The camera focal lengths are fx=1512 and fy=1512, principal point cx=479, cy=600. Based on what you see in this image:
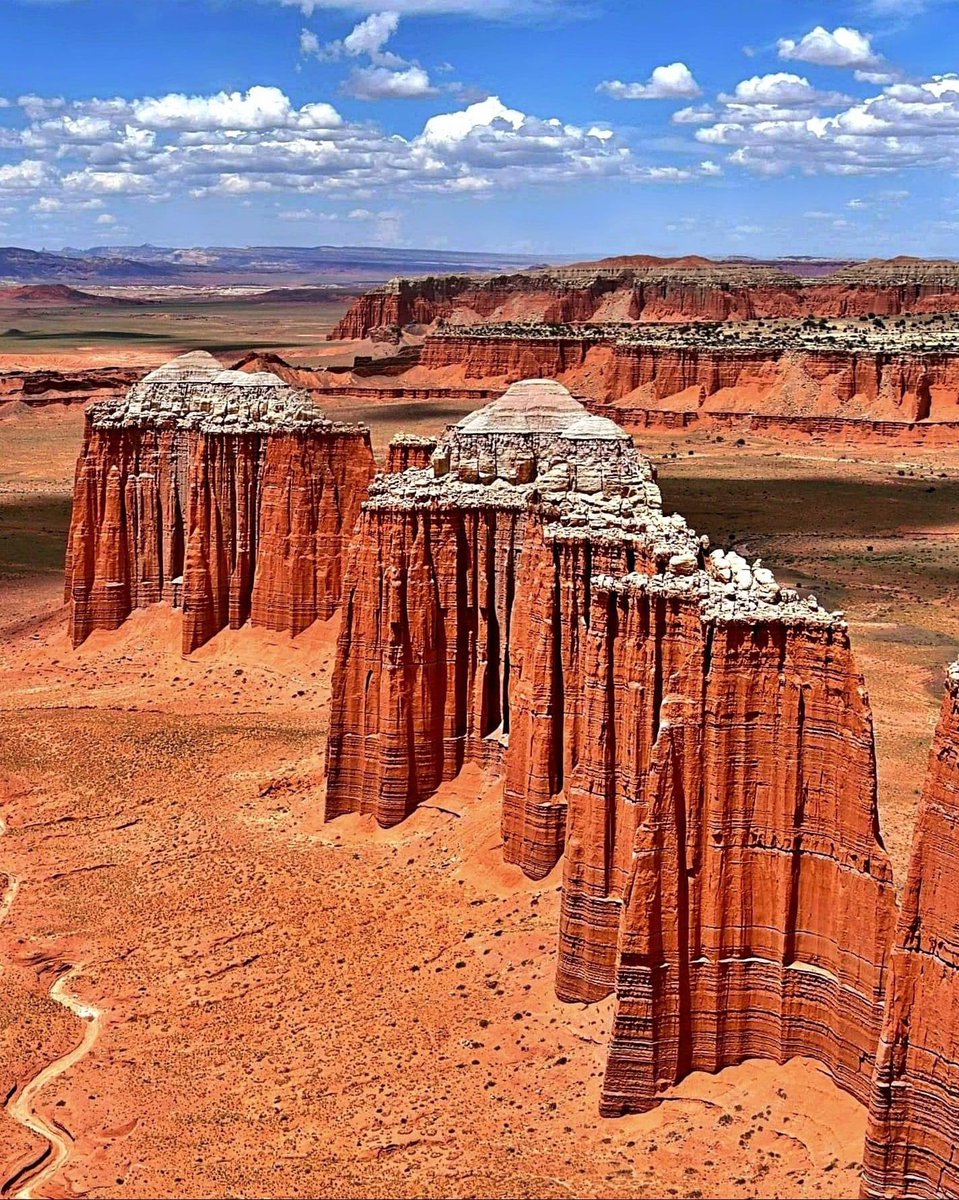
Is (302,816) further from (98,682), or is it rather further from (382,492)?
(98,682)

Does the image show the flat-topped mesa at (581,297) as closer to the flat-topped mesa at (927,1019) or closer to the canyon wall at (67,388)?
the canyon wall at (67,388)

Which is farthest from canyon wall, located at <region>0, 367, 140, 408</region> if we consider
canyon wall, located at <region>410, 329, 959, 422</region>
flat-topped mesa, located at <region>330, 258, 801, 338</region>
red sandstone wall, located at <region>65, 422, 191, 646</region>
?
red sandstone wall, located at <region>65, 422, 191, 646</region>

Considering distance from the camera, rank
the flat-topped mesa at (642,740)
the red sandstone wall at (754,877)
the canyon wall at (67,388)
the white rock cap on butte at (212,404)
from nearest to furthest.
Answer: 1. the red sandstone wall at (754,877)
2. the flat-topped mesa at (642,740)
3. the white rock cap on butte at (212,404)
4. the canyon wall at (67,388)

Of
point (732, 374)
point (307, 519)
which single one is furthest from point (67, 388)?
point (307, 519)

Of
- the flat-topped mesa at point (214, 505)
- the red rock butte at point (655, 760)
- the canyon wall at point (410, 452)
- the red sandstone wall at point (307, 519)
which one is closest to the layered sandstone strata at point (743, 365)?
the flat-topped mesa at point (214, 505)

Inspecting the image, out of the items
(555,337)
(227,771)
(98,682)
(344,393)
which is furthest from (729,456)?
(227,771)

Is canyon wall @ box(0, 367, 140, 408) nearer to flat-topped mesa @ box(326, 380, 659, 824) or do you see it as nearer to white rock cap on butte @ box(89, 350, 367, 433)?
white rock cap on butte @ box(89, 350, 367, 433)
